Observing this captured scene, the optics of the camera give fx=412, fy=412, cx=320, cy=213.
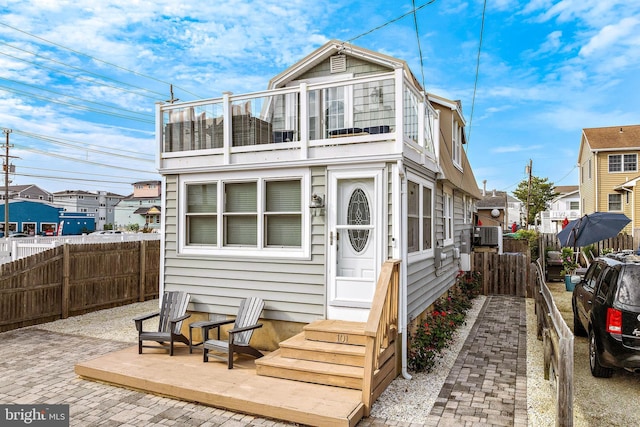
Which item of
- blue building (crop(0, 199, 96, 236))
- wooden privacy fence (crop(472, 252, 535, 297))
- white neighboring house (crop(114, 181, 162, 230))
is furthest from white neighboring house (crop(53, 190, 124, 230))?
wooden privacy fence (crop(472, 252, 535, 297))

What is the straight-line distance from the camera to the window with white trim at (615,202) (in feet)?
81.0

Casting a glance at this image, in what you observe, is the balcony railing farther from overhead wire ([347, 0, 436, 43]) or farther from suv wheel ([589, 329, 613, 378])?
suv wheel ([589, 329, 613, 378])

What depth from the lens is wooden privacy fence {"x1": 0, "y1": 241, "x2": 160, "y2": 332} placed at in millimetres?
8949

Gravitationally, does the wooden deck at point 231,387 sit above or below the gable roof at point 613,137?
below

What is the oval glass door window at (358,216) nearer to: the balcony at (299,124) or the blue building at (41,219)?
the balcony at (299,124)

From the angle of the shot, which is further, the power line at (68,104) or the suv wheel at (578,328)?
the power line at (68,104)

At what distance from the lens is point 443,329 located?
7754mm

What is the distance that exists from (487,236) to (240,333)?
1152 centimetres

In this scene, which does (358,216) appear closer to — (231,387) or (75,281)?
(231,387)

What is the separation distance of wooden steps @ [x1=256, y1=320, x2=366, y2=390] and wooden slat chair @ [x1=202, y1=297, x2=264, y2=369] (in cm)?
52

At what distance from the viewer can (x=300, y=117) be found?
6734mm

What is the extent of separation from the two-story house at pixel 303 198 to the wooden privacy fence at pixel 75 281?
376 centimetres

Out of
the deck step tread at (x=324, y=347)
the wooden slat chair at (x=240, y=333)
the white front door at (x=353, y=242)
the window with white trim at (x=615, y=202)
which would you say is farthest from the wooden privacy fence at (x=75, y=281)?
the window with white trim at (x=615, y=202)

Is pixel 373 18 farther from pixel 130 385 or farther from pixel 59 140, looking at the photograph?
pixel 59 140
